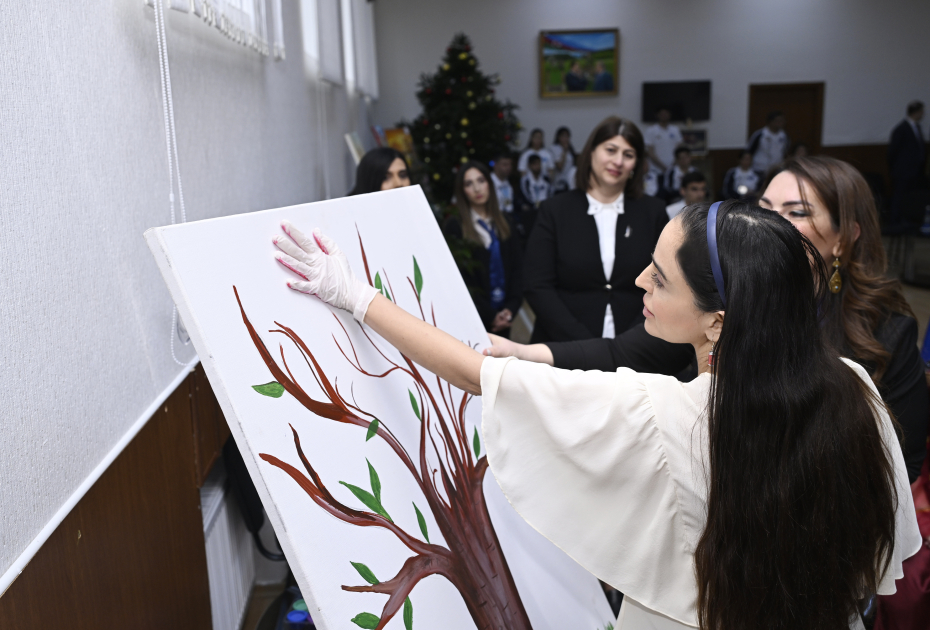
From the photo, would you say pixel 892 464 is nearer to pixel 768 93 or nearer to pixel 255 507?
pixel 255 507

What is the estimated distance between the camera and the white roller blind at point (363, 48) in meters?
6.64

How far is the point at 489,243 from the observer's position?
358 centimetres

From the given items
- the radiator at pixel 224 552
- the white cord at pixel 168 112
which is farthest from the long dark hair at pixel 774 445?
the radiator at pixel 224 552

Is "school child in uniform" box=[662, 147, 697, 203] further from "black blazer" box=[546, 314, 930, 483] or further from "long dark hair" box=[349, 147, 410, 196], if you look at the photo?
"black blazer" box=[546, 314, 930, 483]

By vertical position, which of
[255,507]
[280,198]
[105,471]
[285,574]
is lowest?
[285,574]

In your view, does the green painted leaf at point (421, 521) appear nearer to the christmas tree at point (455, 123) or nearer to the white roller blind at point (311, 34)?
the white roller blind at point (311, 34)

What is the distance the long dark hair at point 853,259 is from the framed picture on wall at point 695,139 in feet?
32.5

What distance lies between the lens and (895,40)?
11.0 meters

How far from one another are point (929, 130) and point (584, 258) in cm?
1132

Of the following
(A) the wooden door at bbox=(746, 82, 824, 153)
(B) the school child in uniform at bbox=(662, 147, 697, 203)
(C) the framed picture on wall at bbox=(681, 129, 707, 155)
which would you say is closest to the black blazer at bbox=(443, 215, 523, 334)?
(B) the school child in uniform at bbox=(662, 147, 697, 203)

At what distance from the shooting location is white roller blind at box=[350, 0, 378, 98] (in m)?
6.64

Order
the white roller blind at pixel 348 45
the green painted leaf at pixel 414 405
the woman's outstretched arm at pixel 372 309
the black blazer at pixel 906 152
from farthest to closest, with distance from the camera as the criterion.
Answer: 1. the black blazer at pixel 906 152
2. the white roller blind at pixel 348 45
3. the green painted leaf at pixel 414 405
4. the woman's outstretched arm at pixel 372 309

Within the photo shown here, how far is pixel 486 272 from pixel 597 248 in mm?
904

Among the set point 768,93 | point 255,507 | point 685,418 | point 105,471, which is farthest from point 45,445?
point 768,93
